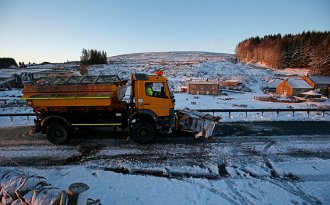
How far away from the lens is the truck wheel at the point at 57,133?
33.4ft

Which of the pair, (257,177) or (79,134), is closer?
(257,177)

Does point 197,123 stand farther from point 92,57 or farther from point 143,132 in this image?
point 92,57

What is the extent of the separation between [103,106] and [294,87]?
142 ft

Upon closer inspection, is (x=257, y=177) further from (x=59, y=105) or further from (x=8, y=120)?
(x=8, y=120)

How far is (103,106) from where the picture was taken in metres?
9.93

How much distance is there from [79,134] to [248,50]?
13709cm

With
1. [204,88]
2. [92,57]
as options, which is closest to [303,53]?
[204,88]

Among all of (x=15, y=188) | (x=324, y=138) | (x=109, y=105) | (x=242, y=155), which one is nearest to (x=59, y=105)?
(x=109, y=105)

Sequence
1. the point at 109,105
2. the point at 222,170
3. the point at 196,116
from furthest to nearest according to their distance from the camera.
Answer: the point at 196,116 < the point at 109,105 < the point at 222,170

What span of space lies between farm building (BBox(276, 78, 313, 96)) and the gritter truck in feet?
130

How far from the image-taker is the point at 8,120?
1508 cm

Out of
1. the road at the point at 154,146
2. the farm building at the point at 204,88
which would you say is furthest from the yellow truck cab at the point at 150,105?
the farm building at the point at 204,88

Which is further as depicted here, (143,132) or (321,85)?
(321,85)

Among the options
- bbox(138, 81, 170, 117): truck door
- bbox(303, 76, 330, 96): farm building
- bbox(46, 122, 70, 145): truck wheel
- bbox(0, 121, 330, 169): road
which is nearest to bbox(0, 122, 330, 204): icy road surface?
bbox(0, 121, 330, 169): road
